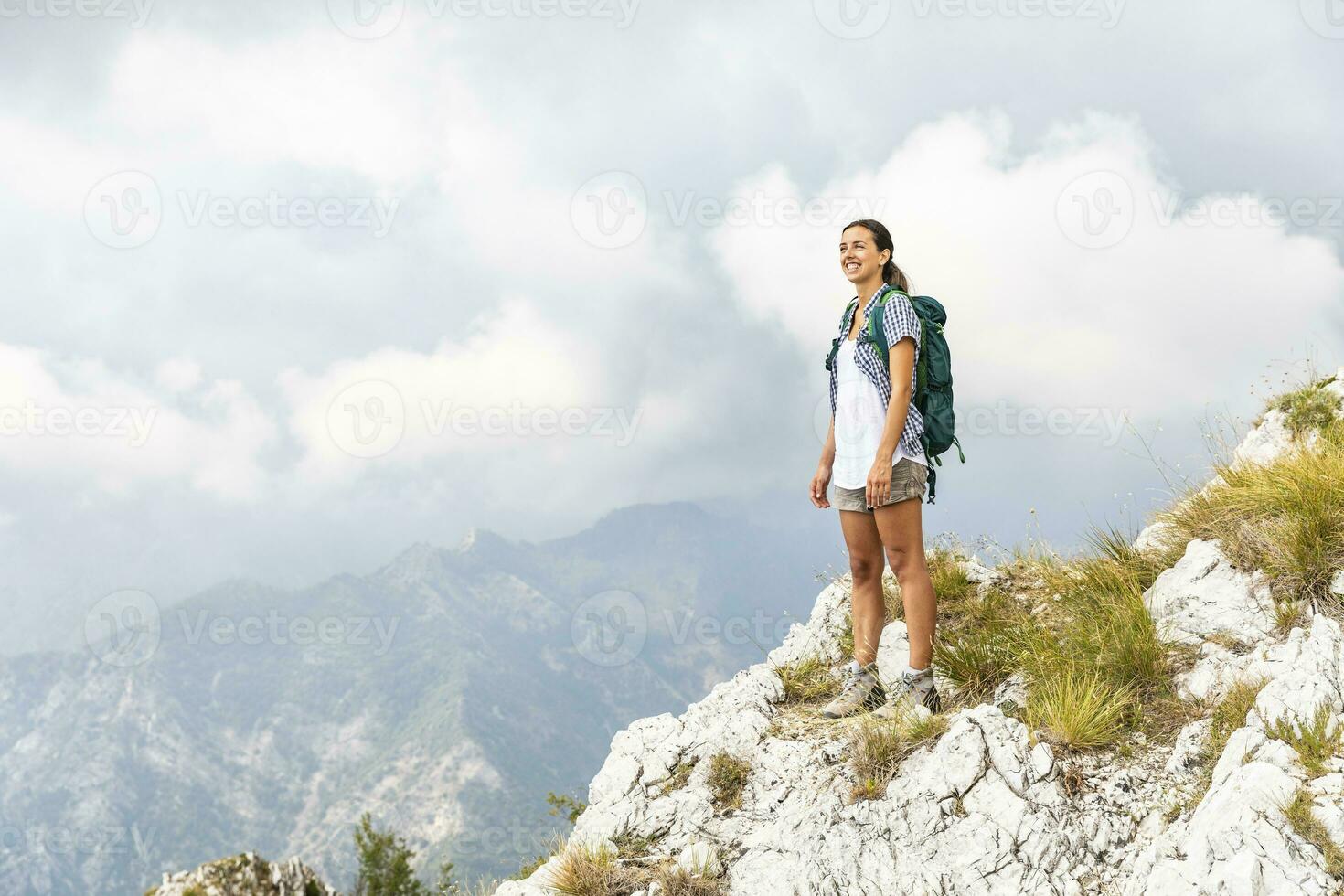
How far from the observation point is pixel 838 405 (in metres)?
5.79

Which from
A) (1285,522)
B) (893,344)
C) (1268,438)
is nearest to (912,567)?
(893,344)

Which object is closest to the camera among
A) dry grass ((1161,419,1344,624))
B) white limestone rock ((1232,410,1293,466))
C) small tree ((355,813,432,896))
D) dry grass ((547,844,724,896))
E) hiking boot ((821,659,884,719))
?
dry grass ((547,844,724,896))

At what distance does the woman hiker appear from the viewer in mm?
5324

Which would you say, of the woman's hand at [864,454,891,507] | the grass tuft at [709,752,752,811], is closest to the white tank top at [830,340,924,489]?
the woman's hand at [864,454,891,507]

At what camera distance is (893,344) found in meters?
5.33

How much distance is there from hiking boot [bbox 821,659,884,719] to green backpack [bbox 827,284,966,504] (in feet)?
4.76

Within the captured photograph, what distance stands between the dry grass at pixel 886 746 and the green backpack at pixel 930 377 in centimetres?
151

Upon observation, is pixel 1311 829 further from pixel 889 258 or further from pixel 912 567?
pixel 889 258

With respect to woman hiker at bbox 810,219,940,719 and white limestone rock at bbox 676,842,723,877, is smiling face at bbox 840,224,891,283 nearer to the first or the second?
woman hiker at bbox 810,219,940,719

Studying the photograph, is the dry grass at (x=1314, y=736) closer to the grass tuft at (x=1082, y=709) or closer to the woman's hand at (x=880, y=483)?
the grass tuft at (x=1082, y=709)

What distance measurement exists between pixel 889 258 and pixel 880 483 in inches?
69.1

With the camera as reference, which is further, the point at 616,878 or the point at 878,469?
the point at 878,469

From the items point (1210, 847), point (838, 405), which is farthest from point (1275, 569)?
point (838, 405)

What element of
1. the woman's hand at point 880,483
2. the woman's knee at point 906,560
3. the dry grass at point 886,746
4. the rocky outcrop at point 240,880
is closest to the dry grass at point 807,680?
the dry grass at point 886,746
